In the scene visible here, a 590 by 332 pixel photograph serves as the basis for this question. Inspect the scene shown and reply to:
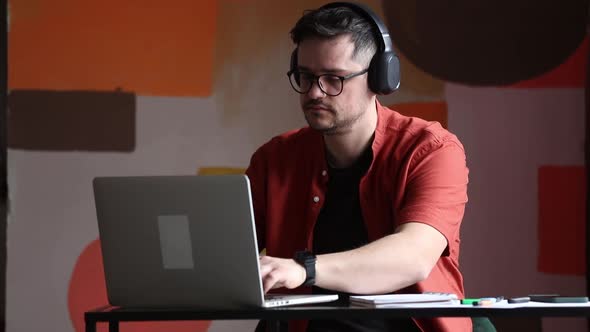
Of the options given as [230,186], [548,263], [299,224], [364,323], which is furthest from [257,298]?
[548,263]

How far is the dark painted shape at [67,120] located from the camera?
324cm

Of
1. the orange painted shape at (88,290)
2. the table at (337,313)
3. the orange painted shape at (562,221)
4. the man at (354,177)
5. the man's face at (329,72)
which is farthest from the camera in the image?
the orange painted shape at (88,290)

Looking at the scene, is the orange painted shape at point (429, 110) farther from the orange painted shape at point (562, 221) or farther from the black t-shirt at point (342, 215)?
the black t-shirt at point (342, 215)

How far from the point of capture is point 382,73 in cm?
197

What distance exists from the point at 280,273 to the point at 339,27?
2.15 ft

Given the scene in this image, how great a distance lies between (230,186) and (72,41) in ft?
6.57

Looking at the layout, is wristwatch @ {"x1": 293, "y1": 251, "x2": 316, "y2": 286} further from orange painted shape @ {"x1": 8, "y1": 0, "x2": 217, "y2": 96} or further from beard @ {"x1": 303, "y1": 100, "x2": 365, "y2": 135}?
orange painted shape @ {"x1": 8, "y1": 0, "x2": 217, "y2": 96}

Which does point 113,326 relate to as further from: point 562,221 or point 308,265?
point 562,221

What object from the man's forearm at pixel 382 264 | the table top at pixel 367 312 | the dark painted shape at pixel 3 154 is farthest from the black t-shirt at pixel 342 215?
the dark painted shape at pixel 3 154

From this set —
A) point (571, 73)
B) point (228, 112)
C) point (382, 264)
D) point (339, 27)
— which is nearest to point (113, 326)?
point (382, 264)

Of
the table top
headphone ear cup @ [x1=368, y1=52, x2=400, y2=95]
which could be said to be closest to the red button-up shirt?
headphone ear cup @ [x1=368, y1=52, x2=400, y2=95]

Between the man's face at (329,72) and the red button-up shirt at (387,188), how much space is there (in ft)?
0.36

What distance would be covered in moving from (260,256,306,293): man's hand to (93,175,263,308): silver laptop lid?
0.07 metres

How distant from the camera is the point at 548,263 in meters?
3.08
